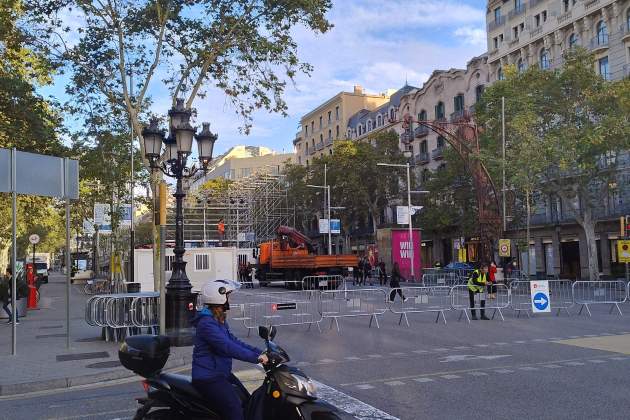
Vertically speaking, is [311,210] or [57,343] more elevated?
[311,210]

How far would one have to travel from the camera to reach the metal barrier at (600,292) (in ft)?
61.1

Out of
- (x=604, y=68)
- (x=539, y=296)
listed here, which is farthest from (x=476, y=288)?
(x=604, y=68)

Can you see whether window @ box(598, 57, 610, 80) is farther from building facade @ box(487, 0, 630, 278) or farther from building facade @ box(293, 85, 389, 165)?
building facade @ box(293, 85, 389, 165)

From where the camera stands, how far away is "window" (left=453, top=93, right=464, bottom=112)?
56094 mm

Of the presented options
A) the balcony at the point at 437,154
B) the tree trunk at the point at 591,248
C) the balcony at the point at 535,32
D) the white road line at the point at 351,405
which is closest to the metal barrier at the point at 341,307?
the white road line at the point at 351,405

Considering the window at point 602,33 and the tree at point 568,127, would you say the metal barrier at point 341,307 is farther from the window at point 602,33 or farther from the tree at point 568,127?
the window at point 602,33

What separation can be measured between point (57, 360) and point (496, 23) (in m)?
48.7

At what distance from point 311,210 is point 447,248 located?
1628cm

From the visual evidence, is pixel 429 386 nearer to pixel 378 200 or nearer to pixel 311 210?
pixel 378 200

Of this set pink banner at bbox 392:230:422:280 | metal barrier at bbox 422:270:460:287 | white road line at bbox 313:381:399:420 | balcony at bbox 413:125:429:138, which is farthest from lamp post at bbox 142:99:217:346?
balcony at bbox 413:125:429:138

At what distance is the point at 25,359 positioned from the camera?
10.7 metres

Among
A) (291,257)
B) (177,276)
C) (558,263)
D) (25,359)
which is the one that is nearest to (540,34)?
(558,263)

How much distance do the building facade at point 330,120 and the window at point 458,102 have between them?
21.2m

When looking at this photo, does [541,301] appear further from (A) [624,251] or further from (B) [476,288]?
(A) [624,251]
